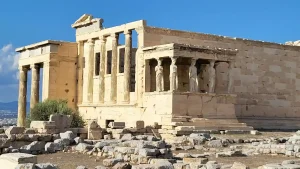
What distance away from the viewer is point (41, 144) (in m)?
14.3

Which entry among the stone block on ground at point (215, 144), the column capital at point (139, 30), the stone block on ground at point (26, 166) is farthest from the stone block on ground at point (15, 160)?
the column capital at point (139, 30)

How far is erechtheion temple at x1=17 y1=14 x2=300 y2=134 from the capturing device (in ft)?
69.1

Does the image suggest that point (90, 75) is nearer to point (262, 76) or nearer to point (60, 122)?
point (60, 122)

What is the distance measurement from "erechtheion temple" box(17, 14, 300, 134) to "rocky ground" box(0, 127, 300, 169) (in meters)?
4.22

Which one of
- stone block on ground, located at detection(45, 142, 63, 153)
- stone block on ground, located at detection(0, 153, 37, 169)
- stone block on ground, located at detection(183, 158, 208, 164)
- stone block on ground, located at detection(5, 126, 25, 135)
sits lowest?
stone block on ground, located at detection(183, 158, 208, 164)

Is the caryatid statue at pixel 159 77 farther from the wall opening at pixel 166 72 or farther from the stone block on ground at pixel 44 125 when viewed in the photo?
the stone block on ground at pixel 44 125

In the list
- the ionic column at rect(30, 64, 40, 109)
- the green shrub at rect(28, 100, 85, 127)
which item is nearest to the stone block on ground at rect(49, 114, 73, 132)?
the green shrub at rect(28, 100, 85, 127)

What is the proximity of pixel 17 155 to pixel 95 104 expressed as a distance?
16633mm

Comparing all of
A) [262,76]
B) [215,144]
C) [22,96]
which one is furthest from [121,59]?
[215,144]

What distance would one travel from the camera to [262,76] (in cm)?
2666

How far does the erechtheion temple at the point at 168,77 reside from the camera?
69.1 feet

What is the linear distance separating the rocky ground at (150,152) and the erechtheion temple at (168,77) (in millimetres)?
4224

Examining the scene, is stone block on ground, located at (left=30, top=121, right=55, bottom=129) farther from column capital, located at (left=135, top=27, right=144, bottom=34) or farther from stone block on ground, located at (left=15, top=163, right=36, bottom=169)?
stone block on ground, located at (left=15, top=163, right=36, bottom=169)

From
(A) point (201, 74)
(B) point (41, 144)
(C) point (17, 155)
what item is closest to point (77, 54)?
(A) point (201, 74)
